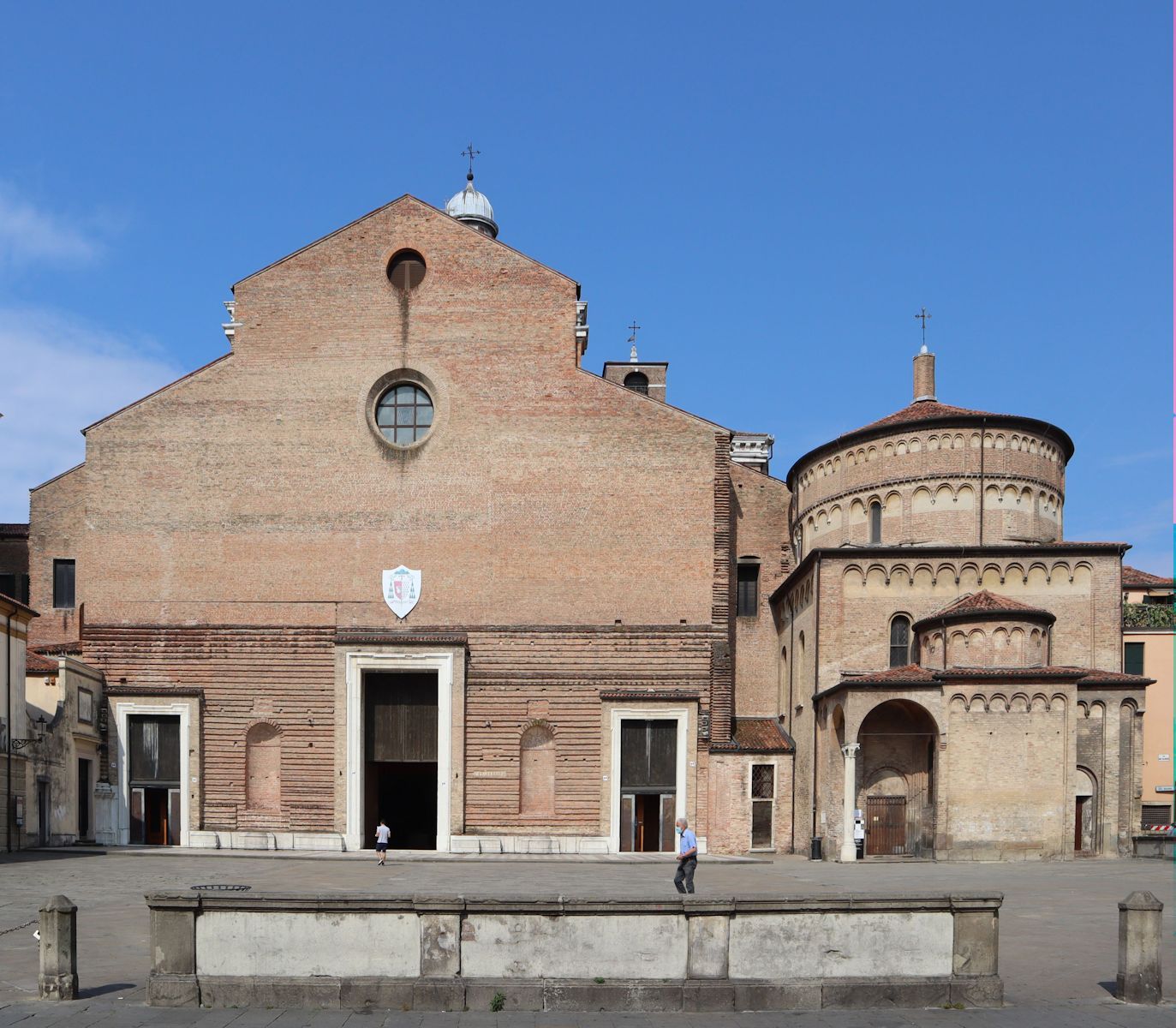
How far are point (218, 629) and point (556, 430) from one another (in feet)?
35.1

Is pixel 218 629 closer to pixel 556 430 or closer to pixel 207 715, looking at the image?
pixel 207 715

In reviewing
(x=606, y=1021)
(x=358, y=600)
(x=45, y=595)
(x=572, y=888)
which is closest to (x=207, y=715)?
(x=358, y=600)

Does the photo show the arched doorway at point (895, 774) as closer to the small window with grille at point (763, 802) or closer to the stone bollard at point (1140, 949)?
the small window with grille at point (763, 802)

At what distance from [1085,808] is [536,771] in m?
13.9

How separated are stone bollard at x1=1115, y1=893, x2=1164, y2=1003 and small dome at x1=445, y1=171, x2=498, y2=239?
179ft

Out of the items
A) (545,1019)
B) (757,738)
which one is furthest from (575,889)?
(757,738)

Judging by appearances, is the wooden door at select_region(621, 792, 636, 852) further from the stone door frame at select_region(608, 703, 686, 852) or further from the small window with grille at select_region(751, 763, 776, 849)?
the small window with grille at select_region(751, 763, 776, 849)

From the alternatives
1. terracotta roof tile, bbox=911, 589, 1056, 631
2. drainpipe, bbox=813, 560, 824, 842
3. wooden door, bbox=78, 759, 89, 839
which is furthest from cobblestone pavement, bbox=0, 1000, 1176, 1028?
wooden door, bbox=78, 759, 89, 839

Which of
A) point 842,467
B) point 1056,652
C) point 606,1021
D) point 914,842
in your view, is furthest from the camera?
point 842,467

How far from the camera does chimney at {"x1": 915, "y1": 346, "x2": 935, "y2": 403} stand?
130 ft

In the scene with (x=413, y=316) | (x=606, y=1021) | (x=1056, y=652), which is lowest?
(x=606, y=1021)

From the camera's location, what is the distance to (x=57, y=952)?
478 inches

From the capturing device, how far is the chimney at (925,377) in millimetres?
39531

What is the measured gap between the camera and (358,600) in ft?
112
